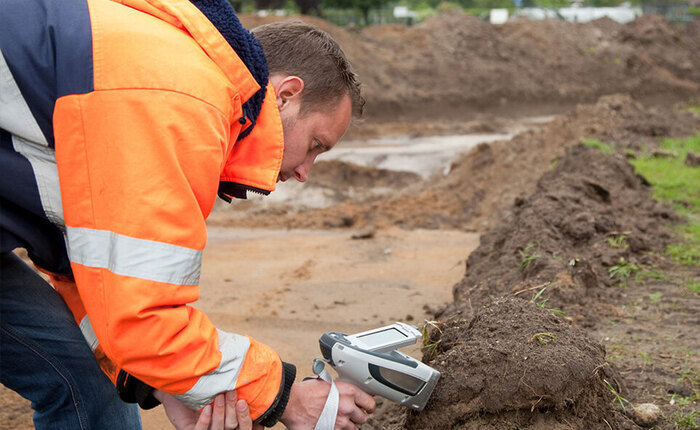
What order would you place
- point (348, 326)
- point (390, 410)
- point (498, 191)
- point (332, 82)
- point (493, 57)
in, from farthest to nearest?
point (493, 57) < point (498, 191) < point (348, 326) < point (390, 410) < point (332, 82)

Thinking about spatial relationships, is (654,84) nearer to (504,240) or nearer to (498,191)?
(498,191)

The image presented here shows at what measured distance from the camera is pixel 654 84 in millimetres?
20016

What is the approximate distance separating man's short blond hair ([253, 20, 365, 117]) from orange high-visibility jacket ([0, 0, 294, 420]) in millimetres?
254

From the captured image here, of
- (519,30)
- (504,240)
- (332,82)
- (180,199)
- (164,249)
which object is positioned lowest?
(519,30)

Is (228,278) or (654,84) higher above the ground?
(228,278)

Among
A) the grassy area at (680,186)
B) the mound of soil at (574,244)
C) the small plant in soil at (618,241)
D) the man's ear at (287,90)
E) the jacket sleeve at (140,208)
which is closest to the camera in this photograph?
the jacket sleeve at (140,208)

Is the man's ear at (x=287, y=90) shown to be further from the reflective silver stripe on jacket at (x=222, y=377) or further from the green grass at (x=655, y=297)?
the green grass at (x=655, y=297)

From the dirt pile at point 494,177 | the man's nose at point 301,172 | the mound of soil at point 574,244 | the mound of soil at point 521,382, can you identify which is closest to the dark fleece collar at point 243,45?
the man's nose at point 301,172

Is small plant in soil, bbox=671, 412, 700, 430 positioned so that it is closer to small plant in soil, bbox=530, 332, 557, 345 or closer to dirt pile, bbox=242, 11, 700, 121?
small plant in soil, bbox=530, 332, 557, 345

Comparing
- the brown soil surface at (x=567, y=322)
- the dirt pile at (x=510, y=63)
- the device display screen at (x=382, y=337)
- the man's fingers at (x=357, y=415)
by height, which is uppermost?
the device display screen at (x=382, y=337)

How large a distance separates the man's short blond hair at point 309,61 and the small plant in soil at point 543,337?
1.14 meters

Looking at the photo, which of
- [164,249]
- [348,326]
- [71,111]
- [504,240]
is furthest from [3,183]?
[504,240]

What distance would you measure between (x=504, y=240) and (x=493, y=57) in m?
16.5

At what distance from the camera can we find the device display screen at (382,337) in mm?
2123
